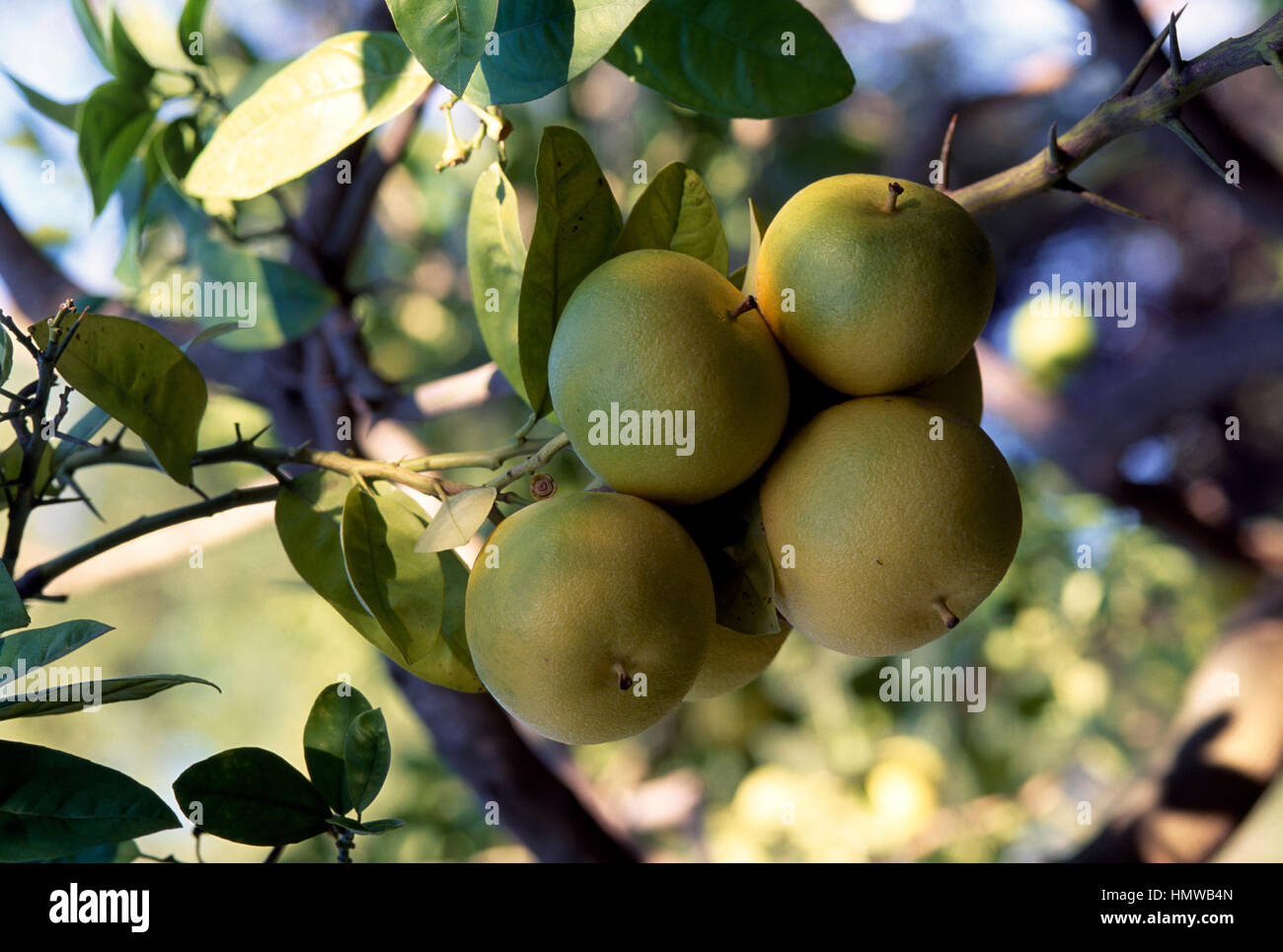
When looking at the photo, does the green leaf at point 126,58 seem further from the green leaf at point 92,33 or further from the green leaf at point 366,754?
the green leaf at point 366,754

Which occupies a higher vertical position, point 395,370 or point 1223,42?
point 395,370

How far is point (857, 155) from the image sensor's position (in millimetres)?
1210

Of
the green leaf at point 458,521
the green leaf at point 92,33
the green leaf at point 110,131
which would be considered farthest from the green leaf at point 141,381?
the green leaf at point 92,33

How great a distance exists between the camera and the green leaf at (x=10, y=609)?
321mm

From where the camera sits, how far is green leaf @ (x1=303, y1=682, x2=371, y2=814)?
1.27 feet

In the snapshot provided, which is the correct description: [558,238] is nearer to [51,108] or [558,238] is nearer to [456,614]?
[456,614]

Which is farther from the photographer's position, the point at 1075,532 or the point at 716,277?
the point at 1075,532

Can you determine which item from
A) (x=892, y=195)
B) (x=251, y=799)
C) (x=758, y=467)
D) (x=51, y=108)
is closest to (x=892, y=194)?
(x=892, y=195)
